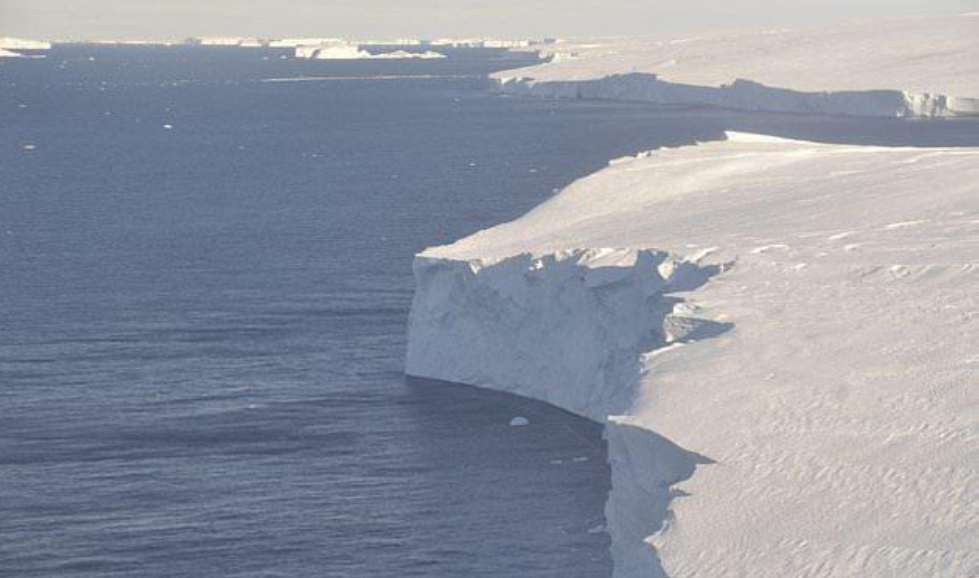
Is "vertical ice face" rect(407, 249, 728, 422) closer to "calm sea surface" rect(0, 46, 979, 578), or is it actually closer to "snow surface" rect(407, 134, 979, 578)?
"snow surface" rect(407, 134, 979, 578)

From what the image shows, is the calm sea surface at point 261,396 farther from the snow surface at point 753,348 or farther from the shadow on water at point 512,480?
the snow surface at point 753,348

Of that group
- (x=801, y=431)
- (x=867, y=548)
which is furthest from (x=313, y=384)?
(x=867, y=548)

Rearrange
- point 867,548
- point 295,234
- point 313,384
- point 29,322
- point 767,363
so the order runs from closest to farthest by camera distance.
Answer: point 867,548, point 767,363, point 313,384, point 29,322, point 295,234

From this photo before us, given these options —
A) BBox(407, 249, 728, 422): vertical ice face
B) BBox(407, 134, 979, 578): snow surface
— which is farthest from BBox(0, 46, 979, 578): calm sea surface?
BBox(407, 134, 979, 578): snow surface

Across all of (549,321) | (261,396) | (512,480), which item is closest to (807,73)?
(549,321)

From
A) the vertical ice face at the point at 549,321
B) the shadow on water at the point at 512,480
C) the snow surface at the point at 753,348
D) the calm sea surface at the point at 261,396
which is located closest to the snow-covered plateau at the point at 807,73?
the calm sea surface at the point at 261,396

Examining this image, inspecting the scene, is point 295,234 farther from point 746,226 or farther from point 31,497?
point 31,497
